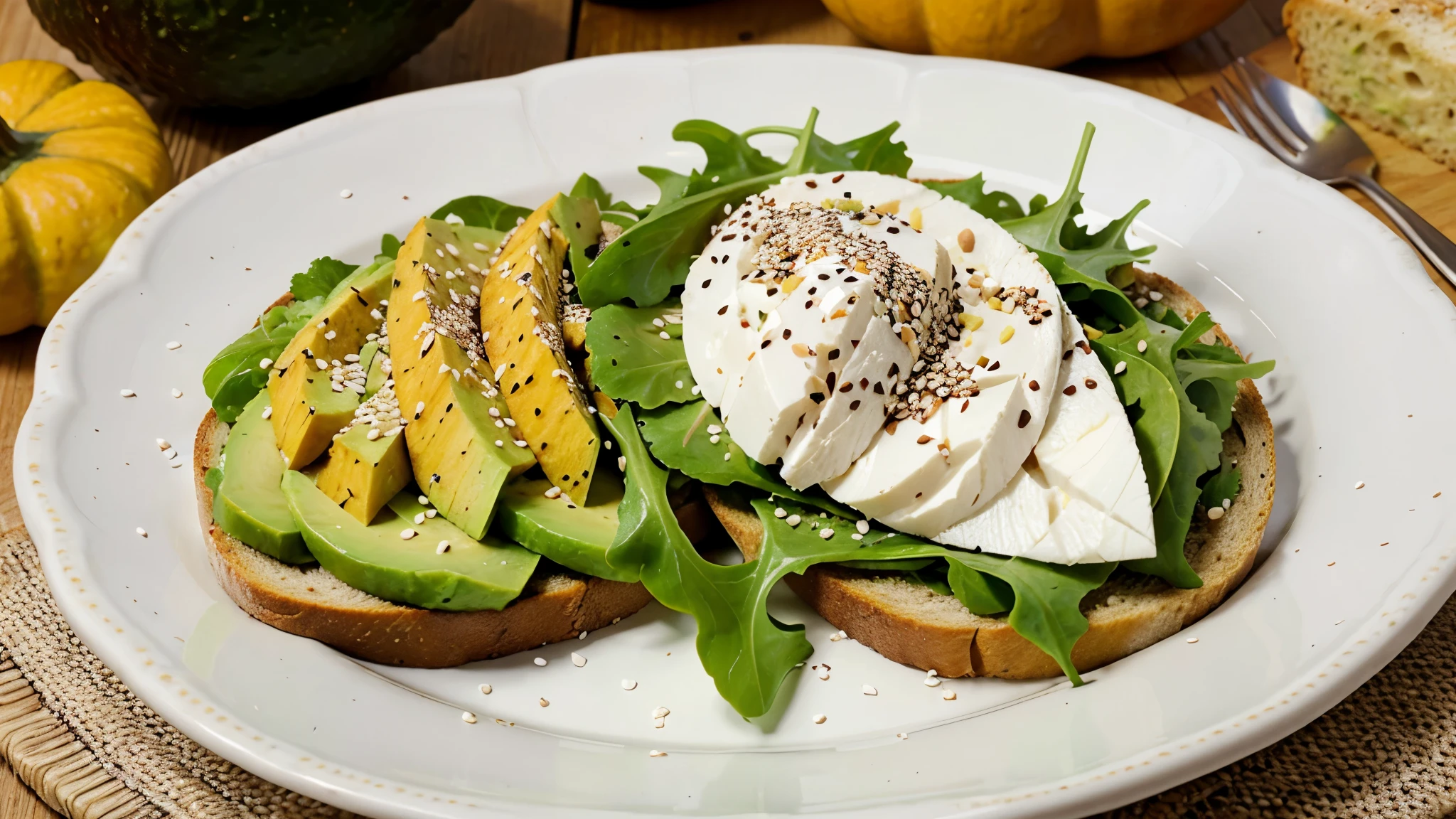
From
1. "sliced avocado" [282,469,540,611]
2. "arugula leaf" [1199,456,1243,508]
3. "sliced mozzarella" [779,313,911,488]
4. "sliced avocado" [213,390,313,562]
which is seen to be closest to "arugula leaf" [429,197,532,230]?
"sliced avocado" [213,390,313,562]

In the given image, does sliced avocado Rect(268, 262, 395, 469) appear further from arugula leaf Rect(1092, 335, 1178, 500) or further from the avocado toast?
arugula leaf Rect(1092, 335, 1178, 500)

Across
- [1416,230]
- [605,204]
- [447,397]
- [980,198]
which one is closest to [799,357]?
[447,397]

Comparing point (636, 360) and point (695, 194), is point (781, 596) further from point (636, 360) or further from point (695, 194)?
point (695, 194)

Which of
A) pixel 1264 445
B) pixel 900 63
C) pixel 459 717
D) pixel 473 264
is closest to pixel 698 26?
pixel 900 63

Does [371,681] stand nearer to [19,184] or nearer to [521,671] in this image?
[521,671]

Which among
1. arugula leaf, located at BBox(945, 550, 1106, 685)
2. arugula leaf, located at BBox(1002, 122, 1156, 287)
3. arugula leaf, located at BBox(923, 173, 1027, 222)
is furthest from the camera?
arugula leaf, located at BBox(923, 173, 1027, 222)

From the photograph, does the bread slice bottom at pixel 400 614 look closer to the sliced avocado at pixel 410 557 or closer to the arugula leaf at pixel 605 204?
the sliced avocado at pixel 410 557
